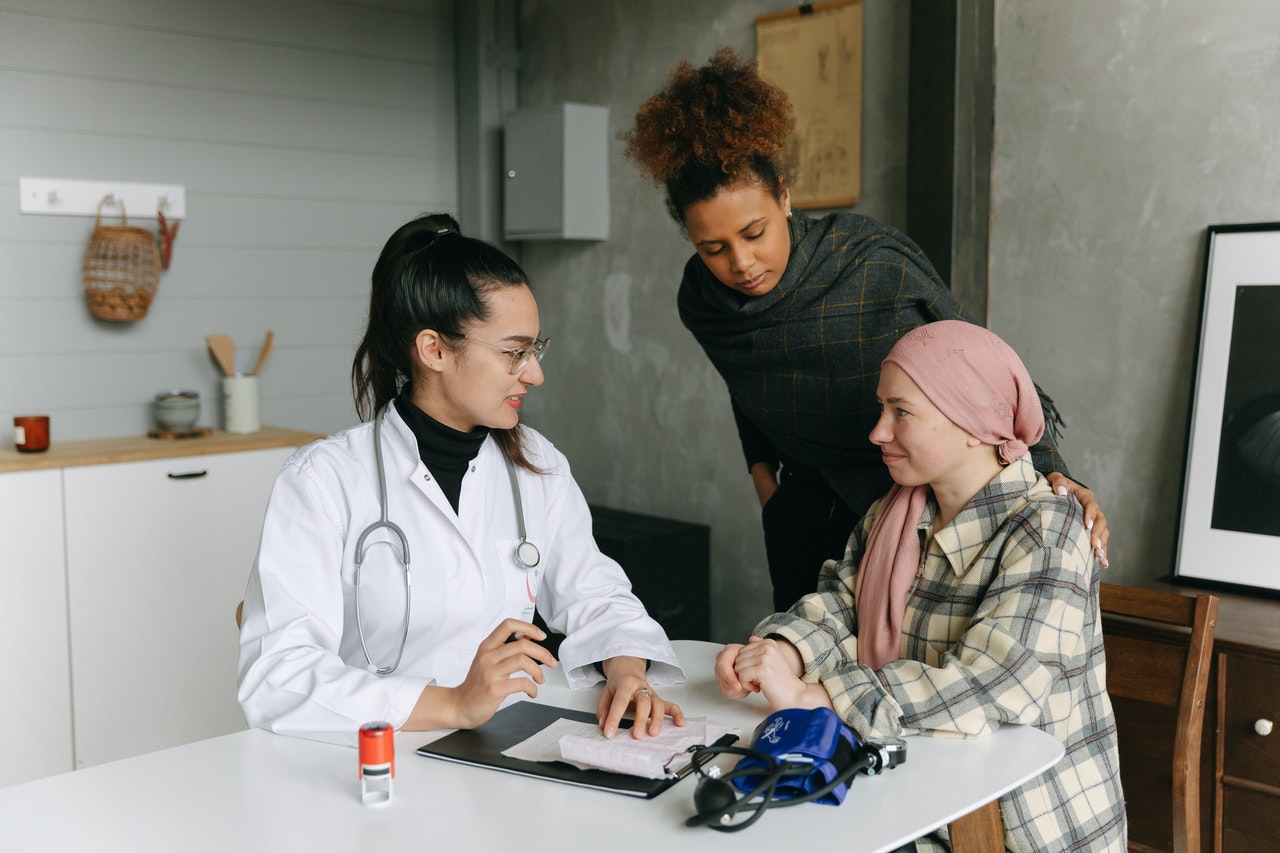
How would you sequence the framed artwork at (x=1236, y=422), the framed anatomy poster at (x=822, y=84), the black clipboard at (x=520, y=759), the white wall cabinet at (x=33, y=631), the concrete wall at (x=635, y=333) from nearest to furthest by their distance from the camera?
1. the black clipboard at (x=520, y=759)
2. the framed artwork at (x=1236, y=422)
3. the white wall cabinet at (x=33, y=631)
4. the framed anatomy poster at (x=822, y=84)
5. the concrete wall at (x=635, y=333)

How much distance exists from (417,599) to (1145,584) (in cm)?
173

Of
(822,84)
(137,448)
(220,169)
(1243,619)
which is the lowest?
→ (1243,619)

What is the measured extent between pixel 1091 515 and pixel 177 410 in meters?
2.98

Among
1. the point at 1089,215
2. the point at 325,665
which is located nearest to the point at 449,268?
the point at 325,665

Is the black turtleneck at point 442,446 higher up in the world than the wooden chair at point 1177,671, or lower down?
higher up

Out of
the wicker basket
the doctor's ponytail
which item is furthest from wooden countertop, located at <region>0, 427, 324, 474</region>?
the doctor's ponytail

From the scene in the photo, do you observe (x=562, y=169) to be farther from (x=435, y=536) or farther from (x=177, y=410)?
(x=435, y=536)

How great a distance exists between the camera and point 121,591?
3.39m

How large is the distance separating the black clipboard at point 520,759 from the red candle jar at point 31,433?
242 centimetres

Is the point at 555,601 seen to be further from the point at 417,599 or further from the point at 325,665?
the point at 325,665

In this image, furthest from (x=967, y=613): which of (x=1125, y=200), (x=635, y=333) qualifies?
(x=635, y=333)

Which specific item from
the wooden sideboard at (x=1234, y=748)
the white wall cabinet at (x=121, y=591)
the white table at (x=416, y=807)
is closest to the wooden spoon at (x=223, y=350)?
the white wall cabinet at (x=121, y=591)

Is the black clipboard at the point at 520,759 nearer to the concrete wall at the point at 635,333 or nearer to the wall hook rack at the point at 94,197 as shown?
the concrete wall at the point at 635,333

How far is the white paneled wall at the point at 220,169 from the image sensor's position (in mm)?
3639
